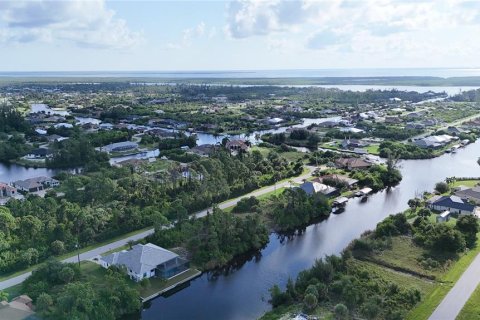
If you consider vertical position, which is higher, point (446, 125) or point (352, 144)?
point (446, 125)

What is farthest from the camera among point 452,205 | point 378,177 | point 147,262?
point 378,177

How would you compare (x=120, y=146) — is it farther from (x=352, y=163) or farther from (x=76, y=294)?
(x=76, y=294)

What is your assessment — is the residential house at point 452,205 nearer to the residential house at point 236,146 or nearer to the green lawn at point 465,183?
the green lawn at point 465,183

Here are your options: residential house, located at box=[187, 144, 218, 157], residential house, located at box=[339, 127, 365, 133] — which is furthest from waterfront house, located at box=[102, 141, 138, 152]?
residential house, located at box=[339, 127, 365, 133]

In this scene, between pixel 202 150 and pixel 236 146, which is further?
pixel 236 146

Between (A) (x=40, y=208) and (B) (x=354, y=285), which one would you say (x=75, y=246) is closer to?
(A) (x=40, y=208)

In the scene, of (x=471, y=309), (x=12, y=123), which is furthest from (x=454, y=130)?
(x=12, y=123)

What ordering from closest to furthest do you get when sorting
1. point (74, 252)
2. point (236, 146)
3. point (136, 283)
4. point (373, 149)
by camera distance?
point (136, 283) < point (74, 252) < point (236, 146) < point (373, 149)
